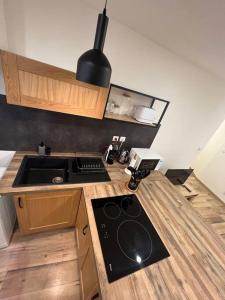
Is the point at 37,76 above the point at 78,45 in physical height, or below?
below

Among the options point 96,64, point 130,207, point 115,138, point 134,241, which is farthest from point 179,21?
point 134,241

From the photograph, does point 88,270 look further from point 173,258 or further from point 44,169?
point 44,169

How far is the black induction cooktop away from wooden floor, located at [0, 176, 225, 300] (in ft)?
2.39

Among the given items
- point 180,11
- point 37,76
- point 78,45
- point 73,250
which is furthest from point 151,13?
point 73,250

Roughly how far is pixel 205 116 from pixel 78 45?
2412 millimetres

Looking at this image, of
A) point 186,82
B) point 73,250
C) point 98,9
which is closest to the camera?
point 98,9

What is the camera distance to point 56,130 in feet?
5.20

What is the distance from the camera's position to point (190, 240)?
45.6 inches

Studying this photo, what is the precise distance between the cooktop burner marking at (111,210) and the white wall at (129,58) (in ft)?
4.38

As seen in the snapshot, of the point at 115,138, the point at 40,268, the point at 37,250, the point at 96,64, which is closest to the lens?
the point at 96,64

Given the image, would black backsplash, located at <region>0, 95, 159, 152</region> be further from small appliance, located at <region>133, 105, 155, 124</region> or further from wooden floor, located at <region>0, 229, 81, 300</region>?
wooden floor, located at <region>0, 229, 81, 300</region>

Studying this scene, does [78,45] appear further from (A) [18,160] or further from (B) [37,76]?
(A) [18,160]

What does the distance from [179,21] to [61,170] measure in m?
1.81

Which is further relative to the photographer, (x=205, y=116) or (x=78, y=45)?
(x=205, y=116)
